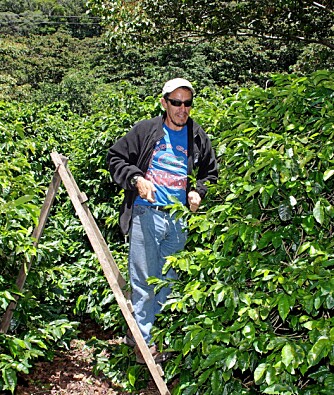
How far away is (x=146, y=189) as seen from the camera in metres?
3.34

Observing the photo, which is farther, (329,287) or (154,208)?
(154,208)

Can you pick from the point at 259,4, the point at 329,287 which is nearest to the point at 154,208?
the point at 329,287

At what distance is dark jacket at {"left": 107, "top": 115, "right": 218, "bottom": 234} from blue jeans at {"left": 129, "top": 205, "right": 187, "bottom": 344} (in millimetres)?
103

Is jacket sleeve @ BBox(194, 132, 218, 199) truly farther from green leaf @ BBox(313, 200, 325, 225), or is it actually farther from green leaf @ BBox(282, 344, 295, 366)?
green leaf @ BBox(282, 344, 295, 366)

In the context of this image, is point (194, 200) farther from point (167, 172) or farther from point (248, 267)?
point (248, 267)

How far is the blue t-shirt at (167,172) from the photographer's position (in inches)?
139

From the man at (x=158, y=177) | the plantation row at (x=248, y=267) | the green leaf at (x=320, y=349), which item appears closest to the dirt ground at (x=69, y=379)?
the plantation row at (x=248, y=267)

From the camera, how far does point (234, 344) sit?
2.67 m

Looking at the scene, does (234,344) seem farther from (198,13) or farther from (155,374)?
(198,13)

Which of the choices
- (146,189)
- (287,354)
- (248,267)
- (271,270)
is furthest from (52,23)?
(287,354)

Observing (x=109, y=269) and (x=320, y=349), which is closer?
(x=320, y=349)

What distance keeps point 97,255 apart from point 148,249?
34 cm

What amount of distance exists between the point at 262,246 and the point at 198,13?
874cm

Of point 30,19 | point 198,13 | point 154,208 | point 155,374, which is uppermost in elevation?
point 30,19
